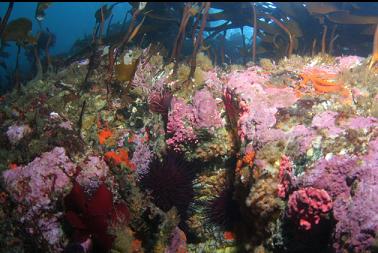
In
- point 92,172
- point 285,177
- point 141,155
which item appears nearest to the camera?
point 285,177

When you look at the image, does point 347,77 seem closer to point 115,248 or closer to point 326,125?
point 326,125

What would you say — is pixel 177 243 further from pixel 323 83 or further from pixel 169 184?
pixel 323 83

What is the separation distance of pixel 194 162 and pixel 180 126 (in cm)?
54

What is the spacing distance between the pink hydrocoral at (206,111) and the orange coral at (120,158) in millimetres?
1112

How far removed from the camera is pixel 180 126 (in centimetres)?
414

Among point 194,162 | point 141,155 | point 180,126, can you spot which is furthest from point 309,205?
point 141,155

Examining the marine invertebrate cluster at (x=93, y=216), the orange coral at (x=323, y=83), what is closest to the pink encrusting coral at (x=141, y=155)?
the marine invertebrate cluster at (x=93, y=216)

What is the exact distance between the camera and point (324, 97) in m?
3.82

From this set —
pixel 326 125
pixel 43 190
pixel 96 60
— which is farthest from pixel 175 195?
pixel 96 60

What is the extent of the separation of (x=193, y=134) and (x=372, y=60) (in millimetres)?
3014

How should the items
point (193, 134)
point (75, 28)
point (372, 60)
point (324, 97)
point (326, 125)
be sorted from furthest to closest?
point (75, 28) → point (372, 60) → point (193, 134) → point (324, 97) → point (326, 125)

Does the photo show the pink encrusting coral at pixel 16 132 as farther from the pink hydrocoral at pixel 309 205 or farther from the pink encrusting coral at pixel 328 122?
the pink encrusting coral at pixel 328 122

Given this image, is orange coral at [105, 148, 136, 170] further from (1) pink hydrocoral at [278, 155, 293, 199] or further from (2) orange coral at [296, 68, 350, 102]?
(2) orange coral at [296, 68, 350, 102]

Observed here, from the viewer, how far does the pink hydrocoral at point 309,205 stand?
264 cm
